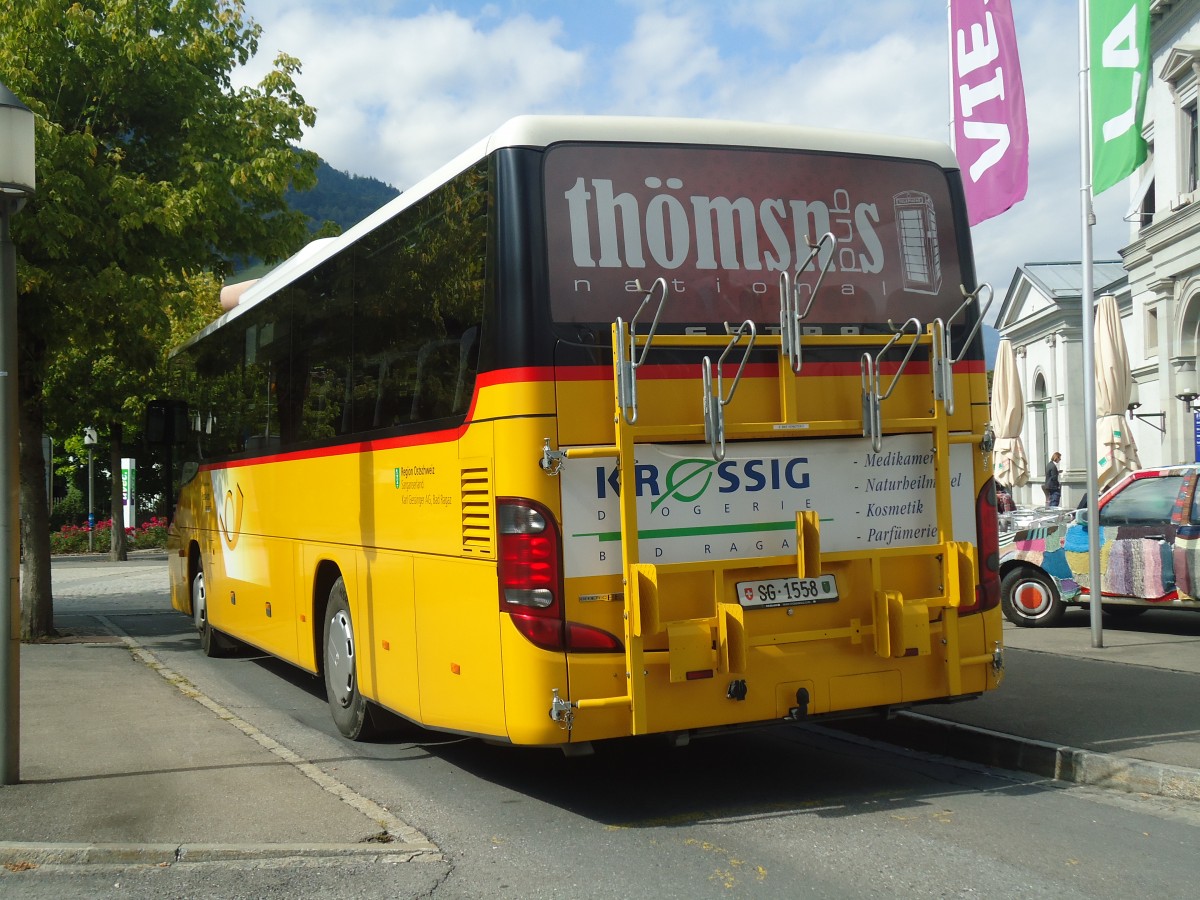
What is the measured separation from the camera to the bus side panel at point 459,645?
244 inches

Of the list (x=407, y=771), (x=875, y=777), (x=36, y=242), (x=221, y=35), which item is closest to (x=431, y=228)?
(x=407, y=771)

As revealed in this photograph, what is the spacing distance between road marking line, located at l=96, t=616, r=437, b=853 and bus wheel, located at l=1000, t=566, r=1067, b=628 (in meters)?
8.09

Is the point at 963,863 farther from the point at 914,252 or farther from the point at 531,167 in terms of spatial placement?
the point at 531,167

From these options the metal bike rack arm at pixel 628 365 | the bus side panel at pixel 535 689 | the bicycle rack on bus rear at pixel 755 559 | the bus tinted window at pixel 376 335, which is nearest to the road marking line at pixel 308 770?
the bus side panel at pixel 535 689

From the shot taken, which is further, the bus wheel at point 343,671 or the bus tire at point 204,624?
the bus tire at point 204,624

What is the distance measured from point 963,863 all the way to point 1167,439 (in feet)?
96.6

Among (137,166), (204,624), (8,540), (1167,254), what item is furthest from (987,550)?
(1167,254)

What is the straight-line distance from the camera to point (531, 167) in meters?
6.19

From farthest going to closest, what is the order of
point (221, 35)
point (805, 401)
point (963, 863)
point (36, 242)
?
1. point (221, 35)
2. point (36, 242)
3. point (805, 401)
4. point (963, 863)

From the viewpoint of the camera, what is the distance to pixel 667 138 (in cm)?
653

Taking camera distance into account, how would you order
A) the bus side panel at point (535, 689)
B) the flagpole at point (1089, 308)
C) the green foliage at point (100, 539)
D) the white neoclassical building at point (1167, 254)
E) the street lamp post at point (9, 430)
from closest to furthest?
1. the bus side panel at point (535, 689)
2. the street lamp post at point (9, 430)
3. the flagpole at point (1089, 308)
4. the white neoclassical building at point (1167, 254)
5. the green foliage at point (100, 539)

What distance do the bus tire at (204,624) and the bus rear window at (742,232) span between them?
8.28 m

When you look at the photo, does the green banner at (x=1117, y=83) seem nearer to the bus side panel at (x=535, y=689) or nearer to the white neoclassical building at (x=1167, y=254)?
the bus side panel at (x=535, y=689)

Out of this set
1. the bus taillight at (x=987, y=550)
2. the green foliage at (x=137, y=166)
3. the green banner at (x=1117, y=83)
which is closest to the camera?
the bus taillight at (x=987, y=550)
